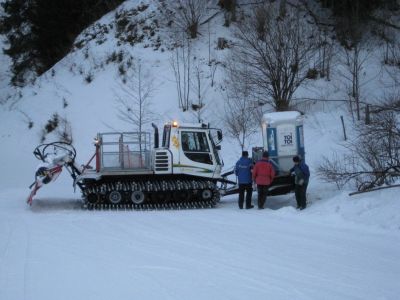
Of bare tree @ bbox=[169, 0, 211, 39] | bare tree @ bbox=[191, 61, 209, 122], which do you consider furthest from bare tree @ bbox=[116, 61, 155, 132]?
bare tree @ bbox=[169, 0, 211, 39]

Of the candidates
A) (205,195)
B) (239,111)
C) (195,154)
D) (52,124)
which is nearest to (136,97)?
(52,124)

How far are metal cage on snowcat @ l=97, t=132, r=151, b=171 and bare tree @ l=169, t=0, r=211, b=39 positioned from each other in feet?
55.7

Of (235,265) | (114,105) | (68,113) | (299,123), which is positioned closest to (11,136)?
(68,113)

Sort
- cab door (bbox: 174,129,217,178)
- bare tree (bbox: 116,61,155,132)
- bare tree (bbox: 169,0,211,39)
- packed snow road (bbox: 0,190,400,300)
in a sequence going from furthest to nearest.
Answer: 1. bare tree (bbox: 169,0,211,39)
2. bare tree (bbox: 116,61,155,132)
3. cab door (bbox: 174,129,217,178)
4. packed snow road (bbox: 0,190,400,300)

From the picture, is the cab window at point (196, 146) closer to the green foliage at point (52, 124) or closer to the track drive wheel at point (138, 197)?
the track drive wheel at point (138, 197)

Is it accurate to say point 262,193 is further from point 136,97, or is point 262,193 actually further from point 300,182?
point 136,97

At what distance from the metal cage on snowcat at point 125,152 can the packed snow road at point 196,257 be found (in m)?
2.20

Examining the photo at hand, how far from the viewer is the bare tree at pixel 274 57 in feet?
77.4

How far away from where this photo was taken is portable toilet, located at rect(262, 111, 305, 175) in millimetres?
15695

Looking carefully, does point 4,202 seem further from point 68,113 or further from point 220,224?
point 68,113

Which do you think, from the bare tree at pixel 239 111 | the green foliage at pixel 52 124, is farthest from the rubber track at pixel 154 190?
the green foliage at pixel 52 124

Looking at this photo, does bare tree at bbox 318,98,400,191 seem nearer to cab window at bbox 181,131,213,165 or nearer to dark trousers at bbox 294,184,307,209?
dark trousers at bbox 294,184,307,209

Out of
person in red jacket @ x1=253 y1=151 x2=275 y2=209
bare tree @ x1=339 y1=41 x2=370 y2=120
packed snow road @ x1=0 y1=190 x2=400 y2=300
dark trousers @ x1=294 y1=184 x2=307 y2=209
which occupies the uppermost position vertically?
bare tree @ x1=339 y1=41 x2=370 y2=120

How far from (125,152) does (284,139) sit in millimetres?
5033
